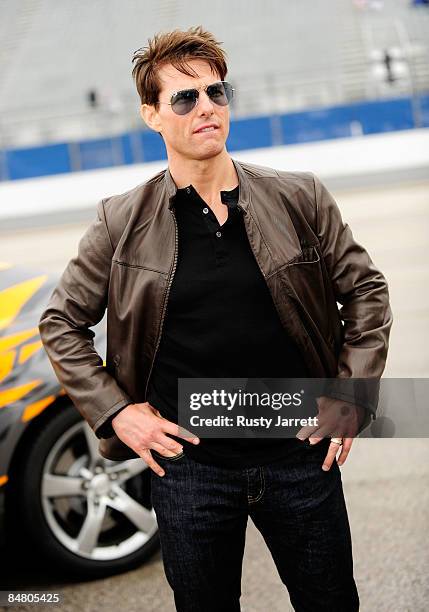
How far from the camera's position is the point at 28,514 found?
3.35 metres

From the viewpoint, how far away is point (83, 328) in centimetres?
223

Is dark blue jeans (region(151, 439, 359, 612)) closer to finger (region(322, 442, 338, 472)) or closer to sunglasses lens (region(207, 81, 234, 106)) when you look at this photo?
finger (region(322, 442, 338, 472))

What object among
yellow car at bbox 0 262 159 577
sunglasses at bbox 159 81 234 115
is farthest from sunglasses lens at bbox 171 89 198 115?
yellow car at bbox 0 262 159 577

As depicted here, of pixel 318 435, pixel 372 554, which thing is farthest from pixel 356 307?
pixel 372 554

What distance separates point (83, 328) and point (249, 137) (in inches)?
625

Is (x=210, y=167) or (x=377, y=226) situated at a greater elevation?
(x=210, y=167)

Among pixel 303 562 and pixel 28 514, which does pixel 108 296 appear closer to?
pixel 303 562

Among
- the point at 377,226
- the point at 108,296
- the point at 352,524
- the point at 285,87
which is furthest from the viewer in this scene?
the point at 285,87

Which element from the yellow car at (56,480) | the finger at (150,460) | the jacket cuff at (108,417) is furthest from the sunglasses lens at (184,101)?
the yellow car at (56,480)

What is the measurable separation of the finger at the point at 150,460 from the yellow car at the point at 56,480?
50.5 inches

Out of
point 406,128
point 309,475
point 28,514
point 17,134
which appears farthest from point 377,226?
point 17,134

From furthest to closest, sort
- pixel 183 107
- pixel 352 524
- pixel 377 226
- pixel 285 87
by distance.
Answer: pixel 285 87, pixel 377 226, pixel 352 524, pixel 183 107

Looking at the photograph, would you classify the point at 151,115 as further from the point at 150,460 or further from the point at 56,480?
the point at 56,480

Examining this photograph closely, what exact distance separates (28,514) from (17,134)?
759 inches
